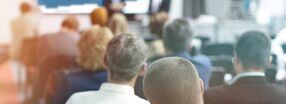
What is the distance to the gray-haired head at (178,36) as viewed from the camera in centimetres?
356

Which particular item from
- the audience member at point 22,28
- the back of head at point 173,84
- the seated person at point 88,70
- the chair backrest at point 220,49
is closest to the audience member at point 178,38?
the seated person at point 88,70

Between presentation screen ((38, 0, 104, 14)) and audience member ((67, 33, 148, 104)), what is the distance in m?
1.96

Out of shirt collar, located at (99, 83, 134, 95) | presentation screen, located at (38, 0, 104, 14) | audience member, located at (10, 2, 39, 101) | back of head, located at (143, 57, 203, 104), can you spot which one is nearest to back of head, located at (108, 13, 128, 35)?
presentation screen, located at (38, 0, 104, 14)

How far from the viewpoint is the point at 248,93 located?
247cm

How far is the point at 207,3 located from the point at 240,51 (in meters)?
5.05

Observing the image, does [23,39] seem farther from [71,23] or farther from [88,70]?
[88,70]

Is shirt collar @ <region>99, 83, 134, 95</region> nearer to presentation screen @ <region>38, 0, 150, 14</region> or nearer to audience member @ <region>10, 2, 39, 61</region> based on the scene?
audience member @ <region>10, 2, 39, 61</region>

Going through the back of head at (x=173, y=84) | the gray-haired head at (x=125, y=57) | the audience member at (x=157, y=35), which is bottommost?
the audience member at (x=157, y=35)

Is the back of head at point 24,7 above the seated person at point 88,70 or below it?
above

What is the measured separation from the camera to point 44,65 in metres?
4.20

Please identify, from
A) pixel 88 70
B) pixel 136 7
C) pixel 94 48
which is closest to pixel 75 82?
pixel 88 70

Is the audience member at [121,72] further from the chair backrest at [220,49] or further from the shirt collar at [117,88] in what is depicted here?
the chair backrest at [220,49]

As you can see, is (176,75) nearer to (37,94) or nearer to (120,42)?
(120,42)

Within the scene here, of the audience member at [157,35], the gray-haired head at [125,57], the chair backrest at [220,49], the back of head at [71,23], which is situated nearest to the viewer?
the gray-haired head at [125,57]
